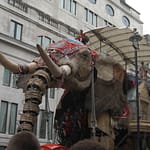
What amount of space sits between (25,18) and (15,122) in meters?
7.27

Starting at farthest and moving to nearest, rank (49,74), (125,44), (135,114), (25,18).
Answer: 1. (25,18)
2. (125,44)
3. (135,114)
4. (49,74)

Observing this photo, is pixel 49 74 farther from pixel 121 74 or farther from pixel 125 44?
pixel 125 44

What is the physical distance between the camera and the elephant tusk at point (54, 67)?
20.1 feet

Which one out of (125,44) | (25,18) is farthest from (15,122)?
(125,44)

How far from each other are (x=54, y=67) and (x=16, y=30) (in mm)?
21093

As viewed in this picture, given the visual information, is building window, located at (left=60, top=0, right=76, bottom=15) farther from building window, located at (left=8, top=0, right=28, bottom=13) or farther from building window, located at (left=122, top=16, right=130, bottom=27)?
building window, located at (left=122, top=16, right=130, bottom=27)

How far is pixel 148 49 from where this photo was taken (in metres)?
9.52

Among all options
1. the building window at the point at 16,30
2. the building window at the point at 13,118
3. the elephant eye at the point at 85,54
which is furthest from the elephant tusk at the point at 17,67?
the building window at the point at 16,30

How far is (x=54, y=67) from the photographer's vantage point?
6352 millimetres

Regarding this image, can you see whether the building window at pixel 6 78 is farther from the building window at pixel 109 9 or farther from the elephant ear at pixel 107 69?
the elephant ear at pixel 107 69

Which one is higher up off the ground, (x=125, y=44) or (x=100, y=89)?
(x=125, y=44)

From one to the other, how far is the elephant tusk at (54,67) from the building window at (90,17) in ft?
93.2

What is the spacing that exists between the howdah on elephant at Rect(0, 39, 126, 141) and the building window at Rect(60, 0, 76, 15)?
25.0 meters

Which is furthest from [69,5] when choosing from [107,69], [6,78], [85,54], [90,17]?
[85,54]
